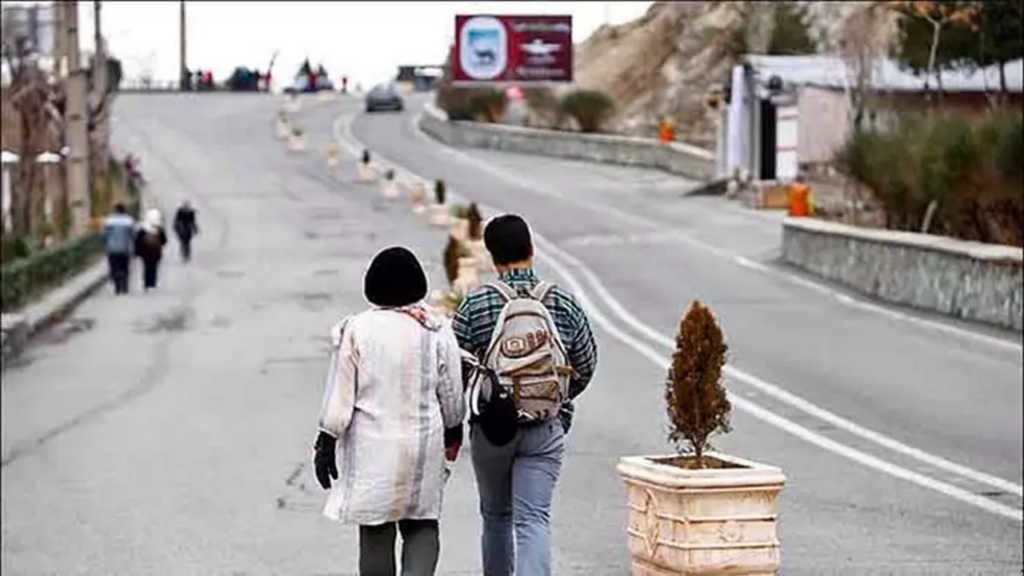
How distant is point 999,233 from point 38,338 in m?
13.6

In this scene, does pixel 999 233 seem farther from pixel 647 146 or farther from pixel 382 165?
pixel 382 165

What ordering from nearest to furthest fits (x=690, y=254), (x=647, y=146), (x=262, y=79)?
(x=690, y=254), (x=647, y=146), (x=262, y=79)

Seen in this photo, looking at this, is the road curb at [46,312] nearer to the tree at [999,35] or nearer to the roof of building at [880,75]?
the tree at [999,35]

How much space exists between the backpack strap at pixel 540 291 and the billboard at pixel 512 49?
72.8 meters

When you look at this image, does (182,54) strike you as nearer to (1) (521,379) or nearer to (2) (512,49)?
(2) (512,49)

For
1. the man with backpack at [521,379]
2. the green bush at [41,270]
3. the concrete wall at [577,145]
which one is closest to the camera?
the man with backpack at [521,379]

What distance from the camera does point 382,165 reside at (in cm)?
7212

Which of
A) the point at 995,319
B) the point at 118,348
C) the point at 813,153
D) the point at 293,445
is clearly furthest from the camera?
the point at 813,153

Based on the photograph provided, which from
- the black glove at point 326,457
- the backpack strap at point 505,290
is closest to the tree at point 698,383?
the backpack strap at point 505,290

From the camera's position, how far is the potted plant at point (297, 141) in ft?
268

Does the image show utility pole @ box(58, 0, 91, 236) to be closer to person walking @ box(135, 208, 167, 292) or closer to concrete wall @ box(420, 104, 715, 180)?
person walking @ box(135, 208, 167, 292)

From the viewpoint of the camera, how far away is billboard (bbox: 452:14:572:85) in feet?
268

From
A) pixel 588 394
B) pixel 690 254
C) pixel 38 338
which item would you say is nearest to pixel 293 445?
pixel 588 394

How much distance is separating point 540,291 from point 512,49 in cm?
7373
